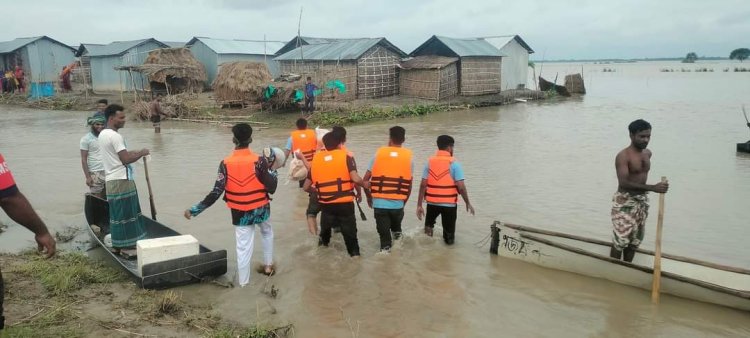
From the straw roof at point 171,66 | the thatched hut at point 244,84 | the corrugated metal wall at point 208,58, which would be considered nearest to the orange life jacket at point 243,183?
the thatched hut at point 244,84

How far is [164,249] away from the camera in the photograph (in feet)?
16.9

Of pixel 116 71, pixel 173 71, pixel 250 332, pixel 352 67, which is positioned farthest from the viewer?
pixel 116 71

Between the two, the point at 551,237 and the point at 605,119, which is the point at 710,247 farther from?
the point at 605,119

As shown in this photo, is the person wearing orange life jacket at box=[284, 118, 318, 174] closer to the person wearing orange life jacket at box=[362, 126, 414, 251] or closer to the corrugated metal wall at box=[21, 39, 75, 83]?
the person wearing orange life jacket at box=[362, 126, 414, 251]

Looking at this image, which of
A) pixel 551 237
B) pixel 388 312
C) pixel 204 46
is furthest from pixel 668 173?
pixel 204 46

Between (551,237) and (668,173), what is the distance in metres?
6.52

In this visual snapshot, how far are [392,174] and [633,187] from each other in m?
2.37

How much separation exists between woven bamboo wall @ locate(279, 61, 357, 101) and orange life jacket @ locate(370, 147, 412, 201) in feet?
54.3

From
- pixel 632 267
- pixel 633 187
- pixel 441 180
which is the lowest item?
pixel 632 267

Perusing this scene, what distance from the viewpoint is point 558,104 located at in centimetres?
2900

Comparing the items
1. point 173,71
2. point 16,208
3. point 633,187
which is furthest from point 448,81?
point 16,208

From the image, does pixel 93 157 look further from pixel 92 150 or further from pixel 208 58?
pixel 208 58

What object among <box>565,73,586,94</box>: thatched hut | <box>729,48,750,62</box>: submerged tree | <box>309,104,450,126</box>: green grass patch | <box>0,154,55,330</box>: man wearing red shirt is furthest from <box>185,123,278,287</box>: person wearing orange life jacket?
<box>729,48,750,62</box>: submerged tree

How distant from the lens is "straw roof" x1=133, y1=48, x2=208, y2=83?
2423 cm
